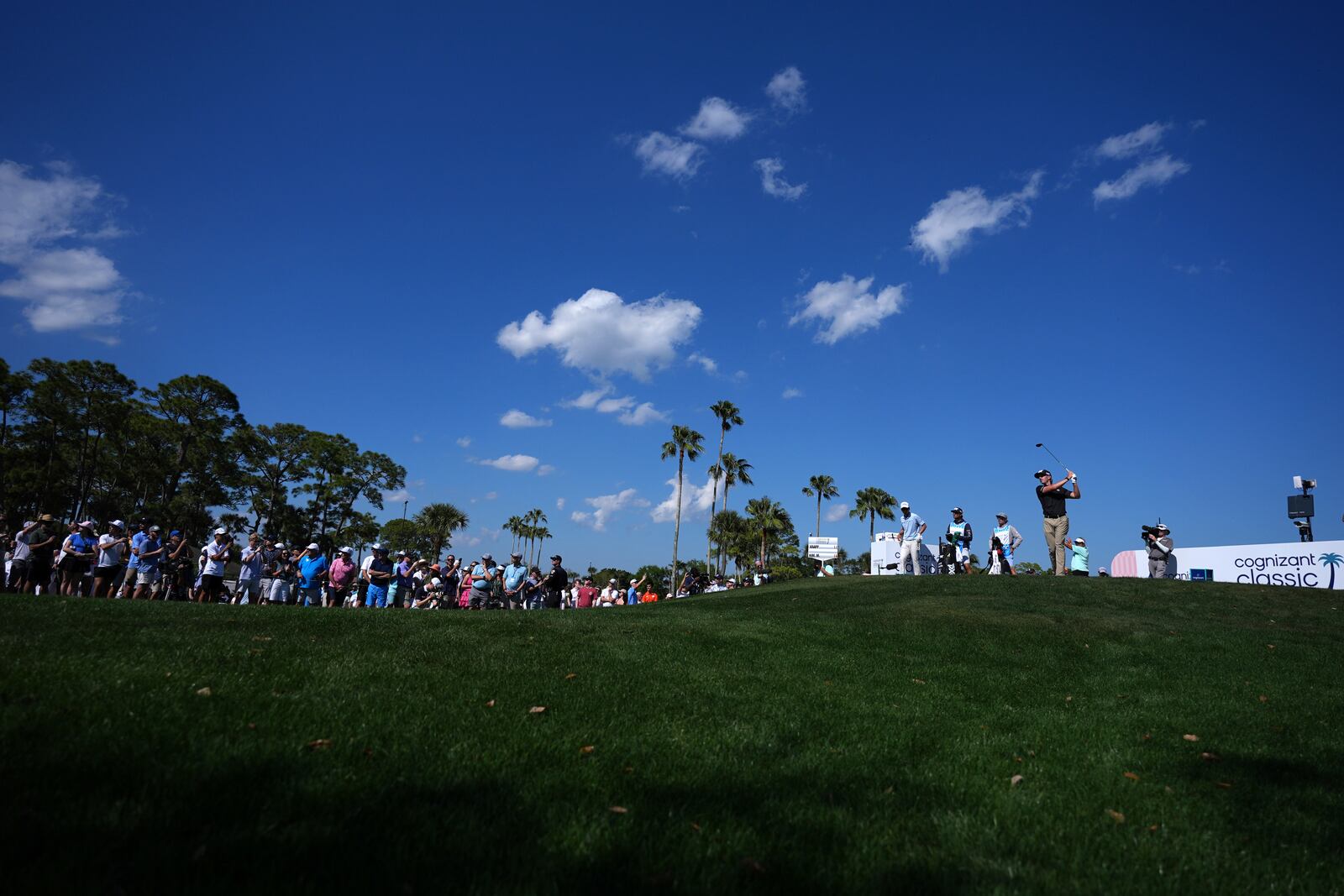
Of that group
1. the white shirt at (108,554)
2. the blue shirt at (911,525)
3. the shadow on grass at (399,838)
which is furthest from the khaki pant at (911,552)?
the white shirt at (108,554)

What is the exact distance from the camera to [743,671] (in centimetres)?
884

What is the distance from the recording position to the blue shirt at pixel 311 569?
Result: 1850 cm

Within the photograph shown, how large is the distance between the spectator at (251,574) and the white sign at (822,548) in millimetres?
35598

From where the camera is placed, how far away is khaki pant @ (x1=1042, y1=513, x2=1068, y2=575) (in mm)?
18531

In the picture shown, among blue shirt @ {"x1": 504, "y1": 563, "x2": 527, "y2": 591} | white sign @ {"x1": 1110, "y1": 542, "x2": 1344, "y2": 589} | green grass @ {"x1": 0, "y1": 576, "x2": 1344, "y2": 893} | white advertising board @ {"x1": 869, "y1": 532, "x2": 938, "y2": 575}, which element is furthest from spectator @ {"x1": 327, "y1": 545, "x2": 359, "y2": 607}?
white sign @ {"x1": 1110, "y1": 542, "x2": 1344, "y2": 589}

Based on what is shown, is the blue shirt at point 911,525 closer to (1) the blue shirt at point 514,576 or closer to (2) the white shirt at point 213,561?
(1) the blue shirt at point 514,576

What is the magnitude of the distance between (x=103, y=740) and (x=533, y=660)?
15.5 ft

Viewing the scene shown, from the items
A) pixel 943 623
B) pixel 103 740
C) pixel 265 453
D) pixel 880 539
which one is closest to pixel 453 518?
pixel 265 453

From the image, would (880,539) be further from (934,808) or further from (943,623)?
(934,808)

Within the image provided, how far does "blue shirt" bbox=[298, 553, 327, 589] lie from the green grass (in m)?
8.41

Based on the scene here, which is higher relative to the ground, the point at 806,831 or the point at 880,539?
the point at 880,539

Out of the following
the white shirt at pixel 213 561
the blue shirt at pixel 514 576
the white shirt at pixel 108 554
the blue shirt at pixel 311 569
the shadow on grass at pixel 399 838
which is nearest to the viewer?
the shadow on grass at pixel 399 838

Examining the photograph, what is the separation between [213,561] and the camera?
15852 mm

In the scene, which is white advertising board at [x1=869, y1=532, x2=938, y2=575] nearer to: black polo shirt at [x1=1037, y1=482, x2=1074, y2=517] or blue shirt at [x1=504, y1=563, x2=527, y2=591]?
black polo shirt at [x1=1037, y1=482, x2=1074, y2=517]
